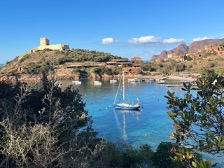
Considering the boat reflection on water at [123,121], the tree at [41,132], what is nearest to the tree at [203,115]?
the tree at [41,132]

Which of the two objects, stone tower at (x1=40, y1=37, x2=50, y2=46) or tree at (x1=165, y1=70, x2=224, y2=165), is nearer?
tree at (x1=165, y1=70, x2=224, y2=165)

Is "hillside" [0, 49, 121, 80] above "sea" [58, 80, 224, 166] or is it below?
above

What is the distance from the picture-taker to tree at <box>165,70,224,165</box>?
479 cm

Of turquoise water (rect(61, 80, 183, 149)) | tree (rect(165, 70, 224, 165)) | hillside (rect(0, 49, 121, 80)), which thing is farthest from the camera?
hillside (rect(0, 49, 121, 80))

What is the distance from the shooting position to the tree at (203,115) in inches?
188

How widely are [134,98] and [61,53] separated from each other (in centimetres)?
7198

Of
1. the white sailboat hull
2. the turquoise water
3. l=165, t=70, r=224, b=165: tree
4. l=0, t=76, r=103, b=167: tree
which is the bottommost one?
the turquoise water

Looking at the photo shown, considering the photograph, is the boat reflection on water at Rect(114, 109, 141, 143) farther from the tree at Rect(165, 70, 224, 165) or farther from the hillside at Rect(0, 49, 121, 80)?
the hillside at Rect(0, 49, 121, 80)

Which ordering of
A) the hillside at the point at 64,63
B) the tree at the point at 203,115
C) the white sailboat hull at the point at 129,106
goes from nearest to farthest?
1. the tree at the point at 203,115
2. the white sailboat hull at the point at 129,106
3. the hillside at the point at 64,63

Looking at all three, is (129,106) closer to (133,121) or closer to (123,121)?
(133,121)

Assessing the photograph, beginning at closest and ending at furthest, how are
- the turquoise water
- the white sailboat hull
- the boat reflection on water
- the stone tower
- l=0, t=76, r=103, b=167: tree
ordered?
1. l=0, t=76, r=103, b=167: tree
2. the turquoise water
3. the boat reflection on water
4. the white sailboat hull
5. the stone tower

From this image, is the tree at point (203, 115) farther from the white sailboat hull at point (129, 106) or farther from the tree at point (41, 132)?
the white sailboat hull at point (129, 106)

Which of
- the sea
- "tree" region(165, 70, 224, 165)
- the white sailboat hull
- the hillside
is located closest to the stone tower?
the hillside

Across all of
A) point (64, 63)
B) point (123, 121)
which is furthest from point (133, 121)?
point (64, 63)
